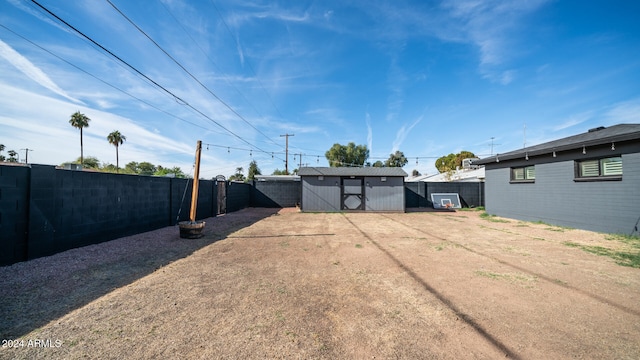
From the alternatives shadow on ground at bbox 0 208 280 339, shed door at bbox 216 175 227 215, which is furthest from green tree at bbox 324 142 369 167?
shadow on ground at bbox 0 208 280 339

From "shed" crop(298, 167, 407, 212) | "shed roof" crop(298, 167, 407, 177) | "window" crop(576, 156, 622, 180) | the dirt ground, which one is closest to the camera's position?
the dirt ground

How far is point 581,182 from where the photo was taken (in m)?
8.77

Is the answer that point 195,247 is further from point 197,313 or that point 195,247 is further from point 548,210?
point 548,210

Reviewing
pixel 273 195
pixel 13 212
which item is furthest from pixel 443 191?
pixel 13 212

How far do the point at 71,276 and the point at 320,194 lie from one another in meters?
11.9

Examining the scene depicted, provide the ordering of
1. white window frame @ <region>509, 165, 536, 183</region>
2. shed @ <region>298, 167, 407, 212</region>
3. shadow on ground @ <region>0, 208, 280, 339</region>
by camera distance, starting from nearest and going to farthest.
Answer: shadow on ground @ <region>0, 208, 280, 339</region>
white window frame @ <region>509, 165, 536, 183</region>
shed @ <region>298, 167, 407, 212</region>

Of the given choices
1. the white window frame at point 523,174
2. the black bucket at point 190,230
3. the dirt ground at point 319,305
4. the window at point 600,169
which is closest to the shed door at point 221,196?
the black bucket at point 190,230

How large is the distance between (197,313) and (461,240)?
22.7 feet

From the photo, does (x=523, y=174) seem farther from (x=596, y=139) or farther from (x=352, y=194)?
(x=352, y=194)

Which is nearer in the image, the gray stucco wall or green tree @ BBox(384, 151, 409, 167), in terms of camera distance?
the gray stucco wall

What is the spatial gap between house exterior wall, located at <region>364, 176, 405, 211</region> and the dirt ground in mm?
9314

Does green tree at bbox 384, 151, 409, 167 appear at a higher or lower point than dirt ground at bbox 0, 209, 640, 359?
higher

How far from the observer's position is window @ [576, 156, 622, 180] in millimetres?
7828

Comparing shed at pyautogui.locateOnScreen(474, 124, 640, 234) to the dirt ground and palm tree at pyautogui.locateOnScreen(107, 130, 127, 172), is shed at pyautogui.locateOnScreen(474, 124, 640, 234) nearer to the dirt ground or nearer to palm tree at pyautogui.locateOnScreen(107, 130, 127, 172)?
the dirt ground
